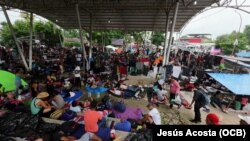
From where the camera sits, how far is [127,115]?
8219 mm

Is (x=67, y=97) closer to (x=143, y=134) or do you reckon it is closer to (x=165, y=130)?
(x=143, y=134)

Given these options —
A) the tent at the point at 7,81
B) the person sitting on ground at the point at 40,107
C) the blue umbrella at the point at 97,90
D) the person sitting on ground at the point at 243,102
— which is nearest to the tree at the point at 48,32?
the tent at the point at 7,81

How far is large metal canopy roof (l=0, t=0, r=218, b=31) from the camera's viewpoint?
55.7ft

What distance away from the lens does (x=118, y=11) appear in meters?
19.7

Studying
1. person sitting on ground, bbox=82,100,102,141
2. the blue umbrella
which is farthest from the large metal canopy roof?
person sitting on ground, bbox=82,100,102,141

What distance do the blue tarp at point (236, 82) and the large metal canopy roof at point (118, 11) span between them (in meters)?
5.19

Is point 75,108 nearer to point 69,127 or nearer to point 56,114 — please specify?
point 56,114

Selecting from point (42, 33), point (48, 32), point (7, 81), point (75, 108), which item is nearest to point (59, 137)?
point (75, 108)

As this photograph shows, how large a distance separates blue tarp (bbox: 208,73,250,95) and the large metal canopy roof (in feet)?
17.0

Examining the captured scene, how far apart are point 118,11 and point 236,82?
11428 millimetres

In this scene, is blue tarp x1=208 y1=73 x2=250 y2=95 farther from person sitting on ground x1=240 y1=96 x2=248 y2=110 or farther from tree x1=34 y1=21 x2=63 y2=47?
tree x1=34 y1=21 x2=63 y2=47

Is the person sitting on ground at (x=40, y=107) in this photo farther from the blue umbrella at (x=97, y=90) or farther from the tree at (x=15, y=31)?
the tree at (x=15, y=31)

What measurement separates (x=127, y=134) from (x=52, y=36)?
31.1 m

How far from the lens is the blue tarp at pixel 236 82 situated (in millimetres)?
10625
